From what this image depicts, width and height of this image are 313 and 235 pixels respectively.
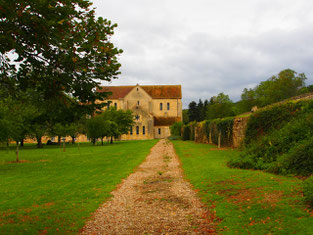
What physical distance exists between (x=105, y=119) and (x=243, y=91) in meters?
56.1

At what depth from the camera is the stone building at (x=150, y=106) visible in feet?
220

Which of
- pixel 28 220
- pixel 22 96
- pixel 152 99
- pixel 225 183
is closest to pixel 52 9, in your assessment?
pixel 22 96

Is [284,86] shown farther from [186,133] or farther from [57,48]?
[57,48]

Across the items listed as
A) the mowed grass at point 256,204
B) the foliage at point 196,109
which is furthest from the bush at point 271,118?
the foliage at point 196,109

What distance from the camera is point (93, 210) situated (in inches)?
277

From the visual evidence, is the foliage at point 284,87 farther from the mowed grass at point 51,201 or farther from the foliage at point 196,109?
the mowed grass at point 51,201

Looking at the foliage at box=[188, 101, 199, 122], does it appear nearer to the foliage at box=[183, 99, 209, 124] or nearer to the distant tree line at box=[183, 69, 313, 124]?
the foliage at box=[183, 99, 209, 124]

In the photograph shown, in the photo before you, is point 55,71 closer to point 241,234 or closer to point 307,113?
point 241,234

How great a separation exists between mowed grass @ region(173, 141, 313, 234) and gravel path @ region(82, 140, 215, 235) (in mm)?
370

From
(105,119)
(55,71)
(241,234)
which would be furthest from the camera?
(105,119)

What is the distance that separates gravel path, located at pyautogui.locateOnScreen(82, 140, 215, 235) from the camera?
5.68 metres

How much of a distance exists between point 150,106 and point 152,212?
67.9 meters

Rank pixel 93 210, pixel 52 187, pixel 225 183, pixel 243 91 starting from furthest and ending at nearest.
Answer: pixel 243 91 < pixel 52 187 < pixel 225 183 < pixel 93 210

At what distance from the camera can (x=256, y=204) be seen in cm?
658
